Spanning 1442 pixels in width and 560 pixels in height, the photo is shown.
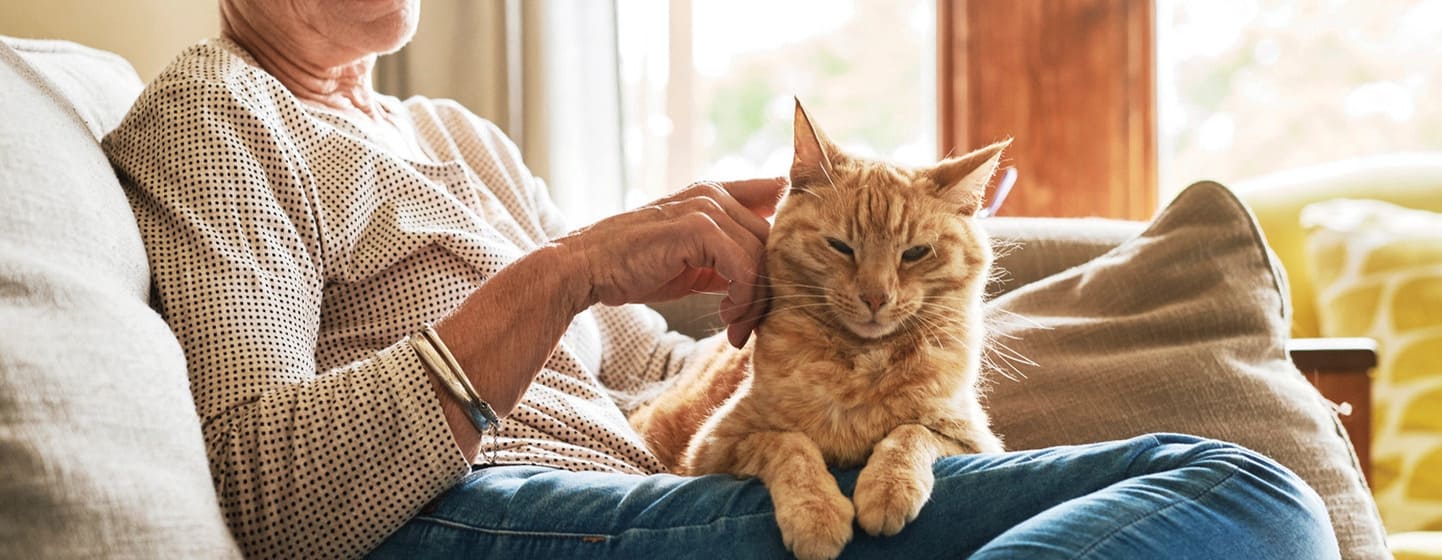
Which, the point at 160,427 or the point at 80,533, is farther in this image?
the point at 160,427

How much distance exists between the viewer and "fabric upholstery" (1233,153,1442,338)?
8.05 feet

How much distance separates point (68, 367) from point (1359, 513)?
148cm

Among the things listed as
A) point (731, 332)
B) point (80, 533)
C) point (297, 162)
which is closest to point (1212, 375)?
point (731, 332)

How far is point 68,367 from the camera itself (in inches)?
34.8

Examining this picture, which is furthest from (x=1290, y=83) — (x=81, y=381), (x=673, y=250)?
(x=81, y=381)

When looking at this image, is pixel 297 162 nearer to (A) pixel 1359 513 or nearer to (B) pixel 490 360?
(B) pixel 490 360

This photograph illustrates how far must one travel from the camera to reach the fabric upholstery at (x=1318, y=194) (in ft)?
8.05

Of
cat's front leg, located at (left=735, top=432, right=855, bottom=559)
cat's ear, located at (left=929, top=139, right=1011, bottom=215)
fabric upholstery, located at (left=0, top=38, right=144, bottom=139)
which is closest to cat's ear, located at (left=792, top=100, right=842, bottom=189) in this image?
cat's ear, located at (left=929, top=139, right=1011, bottom=215)

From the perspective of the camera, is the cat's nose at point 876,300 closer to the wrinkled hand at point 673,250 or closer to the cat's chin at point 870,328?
the cat's chin at point 870,328

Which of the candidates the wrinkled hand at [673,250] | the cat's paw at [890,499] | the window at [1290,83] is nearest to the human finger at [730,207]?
the wrinkled hand at [673,250]

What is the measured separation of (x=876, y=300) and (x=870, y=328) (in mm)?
42

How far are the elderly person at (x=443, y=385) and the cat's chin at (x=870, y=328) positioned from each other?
0.12 metres

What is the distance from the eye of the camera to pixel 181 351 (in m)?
1.05

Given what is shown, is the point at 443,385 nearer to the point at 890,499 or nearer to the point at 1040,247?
the point at 890,499
